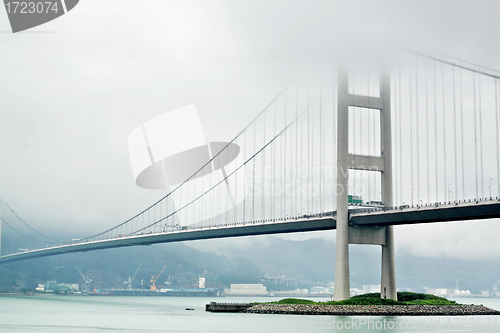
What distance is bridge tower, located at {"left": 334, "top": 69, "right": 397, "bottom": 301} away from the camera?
5447cm

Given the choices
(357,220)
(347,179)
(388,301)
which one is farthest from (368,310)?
(347,179)

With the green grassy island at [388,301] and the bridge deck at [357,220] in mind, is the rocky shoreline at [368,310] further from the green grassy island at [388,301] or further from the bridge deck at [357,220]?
the bridge deck at [357,220]

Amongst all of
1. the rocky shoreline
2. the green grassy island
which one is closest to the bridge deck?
the green grassy island

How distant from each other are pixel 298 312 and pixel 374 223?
385 inches

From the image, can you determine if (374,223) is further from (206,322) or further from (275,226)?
(206,322)

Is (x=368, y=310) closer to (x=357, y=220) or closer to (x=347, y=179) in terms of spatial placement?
(x=357, y=220)

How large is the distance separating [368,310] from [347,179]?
35.8ft

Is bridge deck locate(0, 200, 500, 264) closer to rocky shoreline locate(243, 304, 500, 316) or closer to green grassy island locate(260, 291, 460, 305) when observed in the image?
green grassy island locate(260, 291, 460, 305)

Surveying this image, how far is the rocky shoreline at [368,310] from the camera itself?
51375 millimetres

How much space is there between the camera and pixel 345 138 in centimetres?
5609

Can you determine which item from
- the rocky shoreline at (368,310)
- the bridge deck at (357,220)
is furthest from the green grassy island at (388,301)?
the bridge deck at (357,220)

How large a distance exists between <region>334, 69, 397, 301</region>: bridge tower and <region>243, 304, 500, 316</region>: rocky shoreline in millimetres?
2404

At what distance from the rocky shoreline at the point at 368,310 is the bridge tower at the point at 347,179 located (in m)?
2.40

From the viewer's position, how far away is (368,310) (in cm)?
5159
